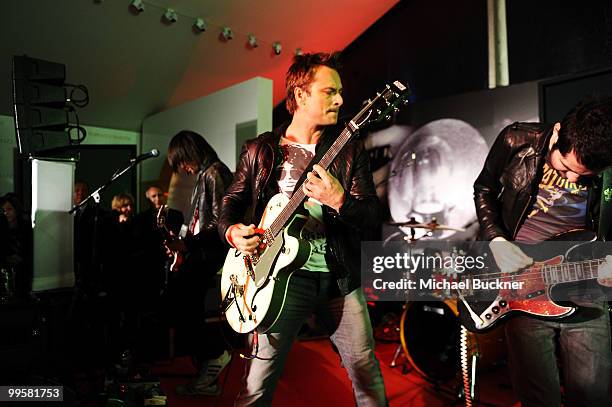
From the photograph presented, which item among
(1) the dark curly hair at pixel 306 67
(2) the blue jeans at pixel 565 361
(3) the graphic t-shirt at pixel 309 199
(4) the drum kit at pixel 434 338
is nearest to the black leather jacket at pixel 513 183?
(2) the blue jeans at pixel 565 361

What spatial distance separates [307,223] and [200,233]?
1773mm

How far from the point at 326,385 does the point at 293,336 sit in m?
2.13

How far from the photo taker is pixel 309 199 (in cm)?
201

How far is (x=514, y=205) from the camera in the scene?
7.44ft

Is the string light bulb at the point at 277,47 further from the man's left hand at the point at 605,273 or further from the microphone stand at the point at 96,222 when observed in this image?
the man's left hand at the point at 605,273

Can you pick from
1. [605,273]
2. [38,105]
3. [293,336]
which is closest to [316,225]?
[293,336]

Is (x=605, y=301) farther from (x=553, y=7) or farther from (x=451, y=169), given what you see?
(x=553, y=7)

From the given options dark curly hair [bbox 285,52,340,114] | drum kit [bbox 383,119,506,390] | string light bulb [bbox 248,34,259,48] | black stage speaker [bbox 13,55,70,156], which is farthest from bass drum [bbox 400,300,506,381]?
string light bulb [bbox 248,34,259,48]

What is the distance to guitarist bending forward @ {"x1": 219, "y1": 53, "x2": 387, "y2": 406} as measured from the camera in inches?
79.1

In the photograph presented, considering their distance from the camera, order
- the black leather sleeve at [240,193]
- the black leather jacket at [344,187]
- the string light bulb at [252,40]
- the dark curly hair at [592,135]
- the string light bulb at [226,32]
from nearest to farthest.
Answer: the dark curly hair at [592,135] → the black leather jacket at [344,187] → the black leather sleeve at [240,193] → the string light bulb at [226,32] → the string light bulb at [252,40]

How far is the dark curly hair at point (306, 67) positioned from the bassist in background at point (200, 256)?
156cm

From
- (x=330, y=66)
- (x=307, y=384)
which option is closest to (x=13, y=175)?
(x=307, y=384)

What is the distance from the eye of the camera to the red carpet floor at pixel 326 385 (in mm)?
3588

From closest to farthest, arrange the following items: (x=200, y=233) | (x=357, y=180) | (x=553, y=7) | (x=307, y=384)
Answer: (x=357, y=180), (x=200, y=233), (x=307, y=384), (x=553, y=7)
